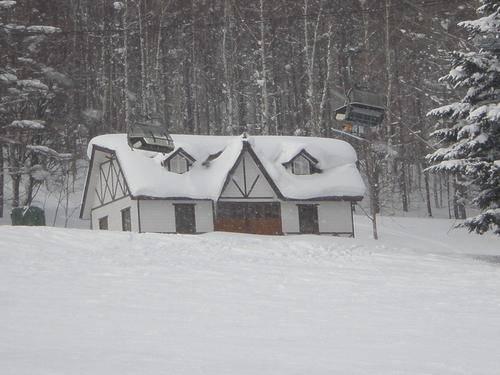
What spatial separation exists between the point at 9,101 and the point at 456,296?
1008 inches

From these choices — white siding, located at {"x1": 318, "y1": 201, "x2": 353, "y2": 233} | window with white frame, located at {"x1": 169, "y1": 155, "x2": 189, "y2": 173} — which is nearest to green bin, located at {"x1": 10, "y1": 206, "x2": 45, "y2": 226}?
window with white frame, located at {"x1": 169, "y1": 155, "x2": 189, "y2": 173}

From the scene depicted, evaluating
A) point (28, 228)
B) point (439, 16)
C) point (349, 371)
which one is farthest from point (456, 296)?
point (439, 16)

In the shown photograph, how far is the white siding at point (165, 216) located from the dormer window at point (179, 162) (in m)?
1.61

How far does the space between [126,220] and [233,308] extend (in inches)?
864

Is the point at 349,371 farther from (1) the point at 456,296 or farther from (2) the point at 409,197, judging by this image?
(2) the point at 409,197

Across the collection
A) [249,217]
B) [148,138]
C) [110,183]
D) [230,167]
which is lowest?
[249,217]

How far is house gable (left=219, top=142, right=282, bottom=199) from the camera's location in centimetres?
3278

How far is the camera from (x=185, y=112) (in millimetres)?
49281

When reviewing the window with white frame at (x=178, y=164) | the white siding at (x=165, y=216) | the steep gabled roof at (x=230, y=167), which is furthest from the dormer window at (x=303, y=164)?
the window with white frame at (x=178, y=164)

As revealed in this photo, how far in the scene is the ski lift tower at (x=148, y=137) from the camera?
2433 centimetres

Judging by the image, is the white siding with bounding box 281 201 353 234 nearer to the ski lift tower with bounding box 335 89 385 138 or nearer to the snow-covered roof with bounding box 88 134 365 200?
the snow-covered roof with bounding box 88 134 365 200

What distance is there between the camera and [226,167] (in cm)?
3275

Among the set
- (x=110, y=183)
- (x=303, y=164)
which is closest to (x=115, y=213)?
(x=110, y=183)

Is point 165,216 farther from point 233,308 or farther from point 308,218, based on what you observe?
point 233,308
